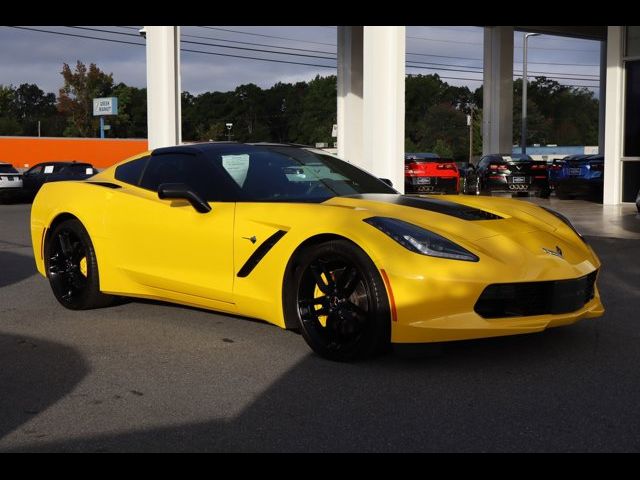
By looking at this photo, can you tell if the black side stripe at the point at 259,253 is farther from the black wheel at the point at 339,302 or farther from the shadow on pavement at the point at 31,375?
the shadow on pavement at the point at 31,375

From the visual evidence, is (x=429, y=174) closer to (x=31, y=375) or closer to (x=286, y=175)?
(x=286, y=175)

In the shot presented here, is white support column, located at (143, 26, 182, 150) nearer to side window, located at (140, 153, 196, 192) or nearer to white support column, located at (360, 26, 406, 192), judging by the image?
white support column, located at (360, 26, 406, 192)

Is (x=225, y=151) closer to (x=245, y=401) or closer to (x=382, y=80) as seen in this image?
(x=245, y=401)

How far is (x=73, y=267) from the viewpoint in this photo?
6.37 metres

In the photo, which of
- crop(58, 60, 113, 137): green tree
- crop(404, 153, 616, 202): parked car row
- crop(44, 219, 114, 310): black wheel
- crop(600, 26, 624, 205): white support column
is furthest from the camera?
crop(58, 60, 113, 137): green tree

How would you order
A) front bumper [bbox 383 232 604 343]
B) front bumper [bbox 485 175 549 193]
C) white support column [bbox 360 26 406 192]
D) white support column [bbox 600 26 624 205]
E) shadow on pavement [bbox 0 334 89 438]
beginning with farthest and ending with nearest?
1. front bumper [bbox 485 175 549 193]
2. white support column [bbox 600 26 624 205]
3. white support column [bbox 360 26 406 192]
4. front bumper [bbox 383 232 604 343]
5. shadow on pavement [bbox 0 334 89 438]

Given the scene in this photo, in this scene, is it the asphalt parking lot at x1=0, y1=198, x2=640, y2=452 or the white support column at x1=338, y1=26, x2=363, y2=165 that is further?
the white support column at x1=338, y1=26, x2=363, y2=165

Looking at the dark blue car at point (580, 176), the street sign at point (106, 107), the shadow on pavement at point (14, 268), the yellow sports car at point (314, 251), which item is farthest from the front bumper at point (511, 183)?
the street sign at point (106, 107)

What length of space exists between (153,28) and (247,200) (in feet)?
54.3

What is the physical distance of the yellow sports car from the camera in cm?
437

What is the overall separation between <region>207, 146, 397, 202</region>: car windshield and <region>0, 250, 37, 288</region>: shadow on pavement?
133 inches

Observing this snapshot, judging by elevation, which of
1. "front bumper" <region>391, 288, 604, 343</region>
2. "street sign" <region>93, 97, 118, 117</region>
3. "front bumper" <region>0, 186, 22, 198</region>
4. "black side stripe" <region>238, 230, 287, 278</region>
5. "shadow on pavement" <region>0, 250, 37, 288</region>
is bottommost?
"shadow on pavement" <region>0, 250, 37, 288</region>

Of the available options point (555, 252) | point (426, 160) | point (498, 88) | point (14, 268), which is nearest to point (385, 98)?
point (426, 160)

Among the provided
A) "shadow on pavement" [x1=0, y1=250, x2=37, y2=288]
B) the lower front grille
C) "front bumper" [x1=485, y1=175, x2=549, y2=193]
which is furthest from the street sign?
the lower front grille
